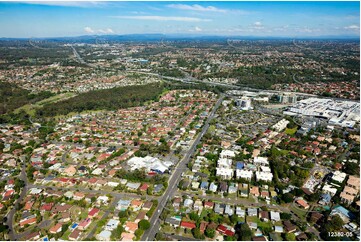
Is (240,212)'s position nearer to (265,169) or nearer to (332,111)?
(265,169)

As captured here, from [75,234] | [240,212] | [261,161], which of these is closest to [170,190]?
[240,212]

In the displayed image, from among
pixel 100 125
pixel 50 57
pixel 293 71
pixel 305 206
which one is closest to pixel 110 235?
pixel 305 206

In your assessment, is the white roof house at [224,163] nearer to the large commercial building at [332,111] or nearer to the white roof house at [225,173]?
the white roof house at [225,173]

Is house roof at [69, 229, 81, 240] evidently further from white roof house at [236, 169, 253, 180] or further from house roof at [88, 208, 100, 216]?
white roof house at [236, 169, 253, 180]

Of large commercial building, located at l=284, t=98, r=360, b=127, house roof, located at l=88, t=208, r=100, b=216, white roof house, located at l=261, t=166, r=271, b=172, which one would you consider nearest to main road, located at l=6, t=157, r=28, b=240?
house roof, located at l=88, t=208, r=100, b=216

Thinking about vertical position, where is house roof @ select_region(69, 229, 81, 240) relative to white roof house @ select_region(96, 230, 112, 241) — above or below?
below

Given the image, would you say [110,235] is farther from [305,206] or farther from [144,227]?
[305,206]

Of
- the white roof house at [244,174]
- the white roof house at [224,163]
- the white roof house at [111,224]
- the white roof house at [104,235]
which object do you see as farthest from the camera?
the white roof house at [224,163]

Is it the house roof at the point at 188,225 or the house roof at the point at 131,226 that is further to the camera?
the house roof at the point at 188,225

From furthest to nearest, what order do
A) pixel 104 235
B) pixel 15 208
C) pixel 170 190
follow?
pixel 170 190 → pixel 15 208 → pixel 104 235

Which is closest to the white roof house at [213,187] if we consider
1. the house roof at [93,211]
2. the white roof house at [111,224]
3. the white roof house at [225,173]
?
the white roof house at [225,173]

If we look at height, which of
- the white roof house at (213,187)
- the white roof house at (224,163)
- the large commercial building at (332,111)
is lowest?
the white roof house at (213,187)

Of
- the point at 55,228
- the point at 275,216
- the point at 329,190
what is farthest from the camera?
the point at 329,190
